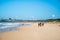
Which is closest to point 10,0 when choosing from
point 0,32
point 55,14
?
point 0,32

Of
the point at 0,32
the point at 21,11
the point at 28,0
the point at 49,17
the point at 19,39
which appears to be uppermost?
the point at 28,0

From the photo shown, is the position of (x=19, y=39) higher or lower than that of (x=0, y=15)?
lower

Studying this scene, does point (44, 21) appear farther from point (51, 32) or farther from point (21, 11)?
point (21, 11)

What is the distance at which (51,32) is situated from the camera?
1602 millimetres

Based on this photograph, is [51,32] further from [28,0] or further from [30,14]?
[28,0]

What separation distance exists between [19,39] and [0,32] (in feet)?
1.20

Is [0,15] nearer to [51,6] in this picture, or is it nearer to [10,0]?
[10,0]

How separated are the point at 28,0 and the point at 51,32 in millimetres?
679

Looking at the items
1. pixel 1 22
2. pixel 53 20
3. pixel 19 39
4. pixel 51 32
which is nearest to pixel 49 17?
pixel 53 20

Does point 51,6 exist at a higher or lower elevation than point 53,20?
higher

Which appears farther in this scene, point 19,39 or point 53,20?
point 53,20

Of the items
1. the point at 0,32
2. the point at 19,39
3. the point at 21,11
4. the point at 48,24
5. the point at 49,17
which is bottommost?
the point at 19,39

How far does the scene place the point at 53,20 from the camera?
5.21 feet

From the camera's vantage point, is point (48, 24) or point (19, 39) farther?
point (48, 24)
